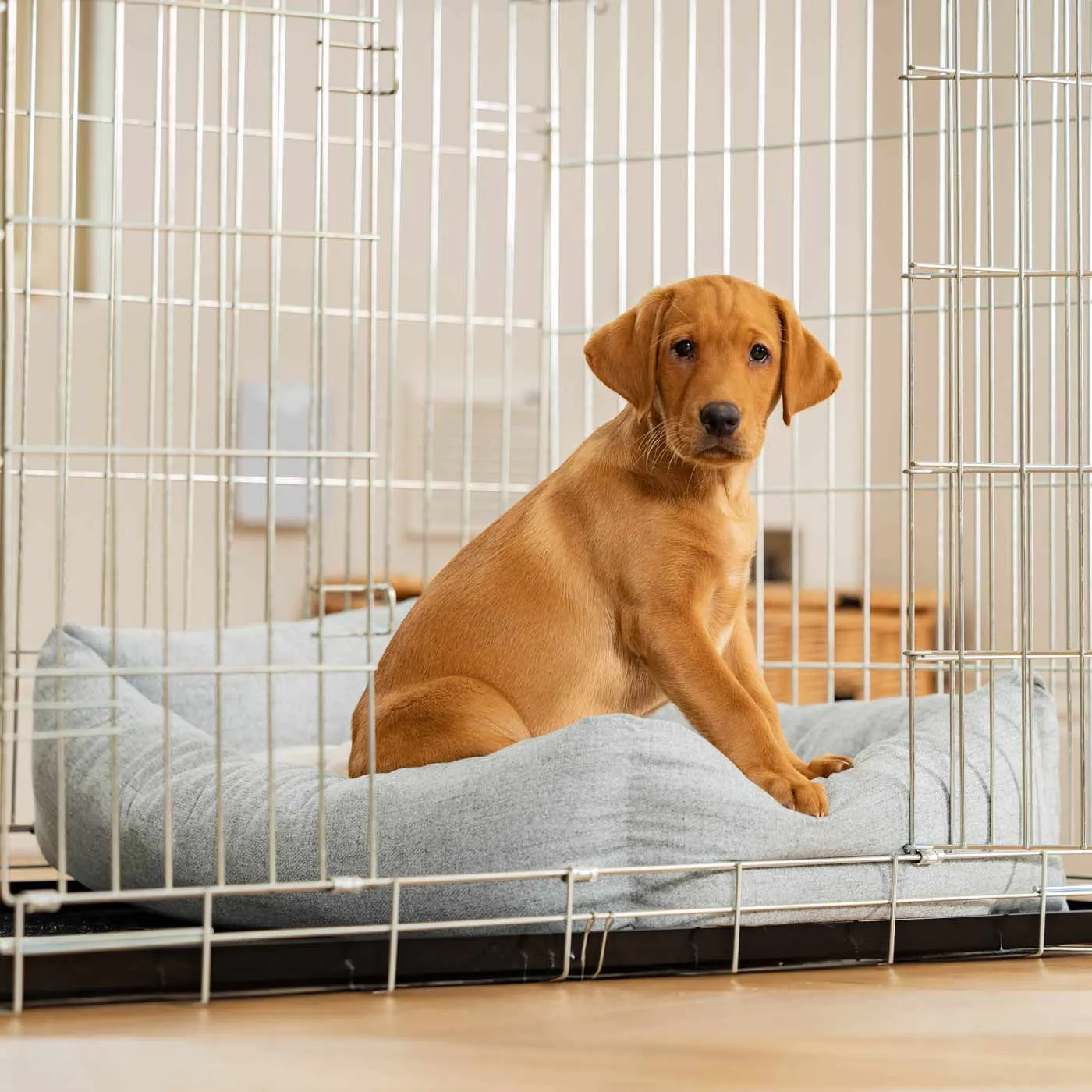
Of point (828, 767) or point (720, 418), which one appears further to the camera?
point (828, 767)

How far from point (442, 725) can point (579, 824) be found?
37 centimetres

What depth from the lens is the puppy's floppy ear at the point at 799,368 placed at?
2.09m

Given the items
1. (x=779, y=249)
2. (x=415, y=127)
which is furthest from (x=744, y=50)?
(x=415, y=127)

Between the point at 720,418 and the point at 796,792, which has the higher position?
the point at 720,418

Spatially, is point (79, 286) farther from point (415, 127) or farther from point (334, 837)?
point (334, 837)

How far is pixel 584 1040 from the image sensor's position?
4.61 feet

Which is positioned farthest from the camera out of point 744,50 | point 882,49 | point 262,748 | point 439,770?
point 882,49

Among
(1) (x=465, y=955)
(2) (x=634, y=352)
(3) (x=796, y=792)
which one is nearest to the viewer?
(1) (x=465, y=955)

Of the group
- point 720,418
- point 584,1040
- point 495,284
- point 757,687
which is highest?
point 495,284

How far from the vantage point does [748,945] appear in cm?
Answer: 170

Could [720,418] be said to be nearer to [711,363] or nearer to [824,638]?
[711,363]

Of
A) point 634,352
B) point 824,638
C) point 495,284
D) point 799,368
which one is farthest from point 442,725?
point 495,284

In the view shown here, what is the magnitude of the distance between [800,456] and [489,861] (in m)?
3.72

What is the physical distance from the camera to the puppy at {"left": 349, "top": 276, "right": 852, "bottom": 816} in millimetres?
1960
